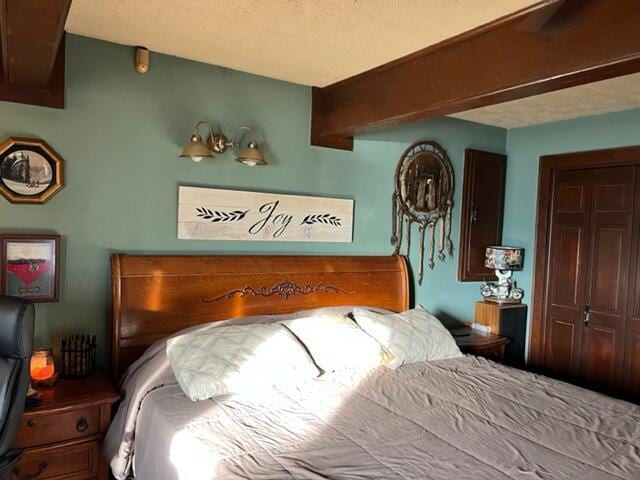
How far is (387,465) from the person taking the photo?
165cm

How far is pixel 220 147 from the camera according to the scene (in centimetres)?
278

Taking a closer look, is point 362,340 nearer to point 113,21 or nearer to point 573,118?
point 113,21

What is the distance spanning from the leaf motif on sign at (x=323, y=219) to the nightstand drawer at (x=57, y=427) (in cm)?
161

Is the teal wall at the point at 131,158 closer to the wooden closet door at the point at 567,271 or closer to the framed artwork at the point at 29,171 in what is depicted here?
the framed artwork at the point at 29,171

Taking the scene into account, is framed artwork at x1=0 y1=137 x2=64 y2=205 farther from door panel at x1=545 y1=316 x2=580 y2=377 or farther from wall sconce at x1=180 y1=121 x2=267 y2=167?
door panel at x1=545 y1=316 x2=580 y2=377

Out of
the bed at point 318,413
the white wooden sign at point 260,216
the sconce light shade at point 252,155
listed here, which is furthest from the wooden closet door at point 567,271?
the sconce light shade at point 252,155

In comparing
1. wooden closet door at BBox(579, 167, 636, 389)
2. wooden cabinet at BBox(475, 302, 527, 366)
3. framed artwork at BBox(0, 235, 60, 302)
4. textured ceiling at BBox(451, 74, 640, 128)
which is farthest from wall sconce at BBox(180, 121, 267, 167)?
wooden closet door at BBox(579, 167, 636, 389)

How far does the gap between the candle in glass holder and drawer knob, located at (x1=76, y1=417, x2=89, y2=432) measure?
0.28 metres

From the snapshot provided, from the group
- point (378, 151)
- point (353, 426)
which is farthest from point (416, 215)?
point (353, 426)

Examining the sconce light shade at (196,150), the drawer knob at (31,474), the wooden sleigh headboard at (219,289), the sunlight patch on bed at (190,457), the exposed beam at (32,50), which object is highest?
the exposed beam at (32,50)

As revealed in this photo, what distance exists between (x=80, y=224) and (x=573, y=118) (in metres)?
3.52

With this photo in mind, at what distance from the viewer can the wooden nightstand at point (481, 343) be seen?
341 cm

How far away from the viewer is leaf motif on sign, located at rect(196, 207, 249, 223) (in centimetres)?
279

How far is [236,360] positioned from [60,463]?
874mm
